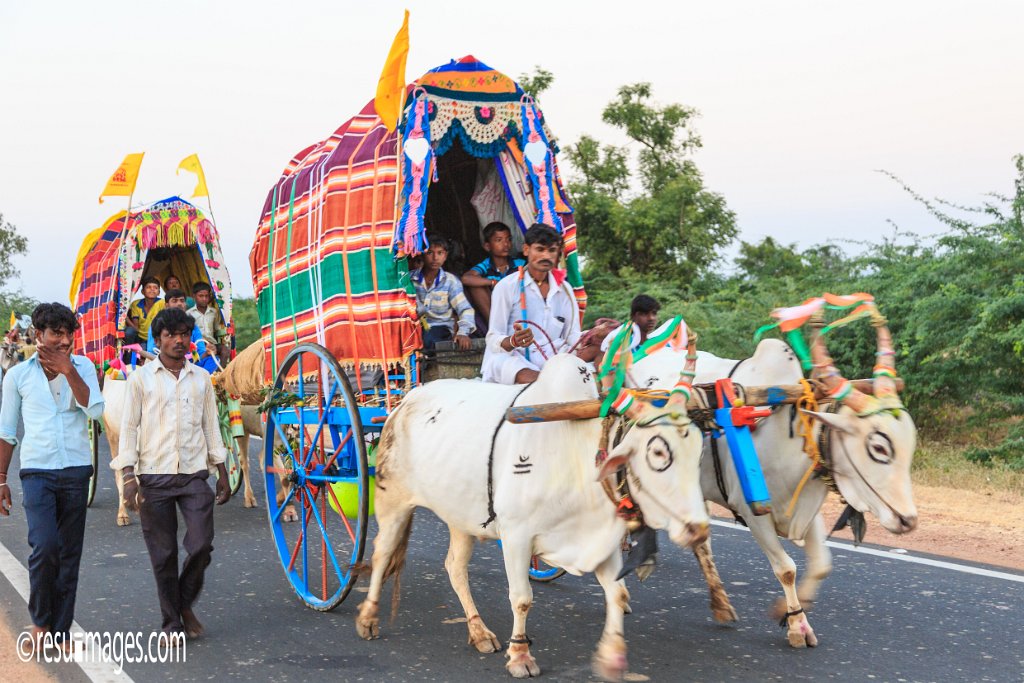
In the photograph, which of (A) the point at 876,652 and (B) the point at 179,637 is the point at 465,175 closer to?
(B) the point at 179,637

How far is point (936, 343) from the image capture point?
11828 mm

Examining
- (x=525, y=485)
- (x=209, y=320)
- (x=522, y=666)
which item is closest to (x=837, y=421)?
(x=525, y=485)

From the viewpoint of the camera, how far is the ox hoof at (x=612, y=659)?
14.7 feet

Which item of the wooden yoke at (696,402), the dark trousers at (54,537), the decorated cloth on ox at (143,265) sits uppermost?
the decorated cloth on ox at (143,265)

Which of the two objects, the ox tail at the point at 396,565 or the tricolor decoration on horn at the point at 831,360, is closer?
the tricolor decoration on horn at the point at 831,360

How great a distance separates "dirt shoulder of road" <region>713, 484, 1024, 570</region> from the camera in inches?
293

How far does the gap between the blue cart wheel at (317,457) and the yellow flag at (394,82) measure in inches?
56.9

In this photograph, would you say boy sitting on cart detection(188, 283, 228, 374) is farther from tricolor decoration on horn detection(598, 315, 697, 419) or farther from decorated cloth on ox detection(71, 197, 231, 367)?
tricolor decoration on horn detection(598, 315, 697, 419)

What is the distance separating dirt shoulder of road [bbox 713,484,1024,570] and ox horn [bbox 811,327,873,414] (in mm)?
2566

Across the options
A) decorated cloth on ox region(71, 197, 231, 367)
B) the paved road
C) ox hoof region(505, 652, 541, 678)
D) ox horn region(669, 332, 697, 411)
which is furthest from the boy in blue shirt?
decorated cloth on ox region(71, 197, 231, 367)

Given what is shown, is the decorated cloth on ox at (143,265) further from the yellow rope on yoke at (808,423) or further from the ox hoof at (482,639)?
the yellow rope on yoke at (808,423)

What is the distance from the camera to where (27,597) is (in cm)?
654

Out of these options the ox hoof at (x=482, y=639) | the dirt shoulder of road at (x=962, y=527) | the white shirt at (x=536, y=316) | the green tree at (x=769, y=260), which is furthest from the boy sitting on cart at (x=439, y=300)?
the green tree at (x=769, y=260)

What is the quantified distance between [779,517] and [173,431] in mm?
3190
